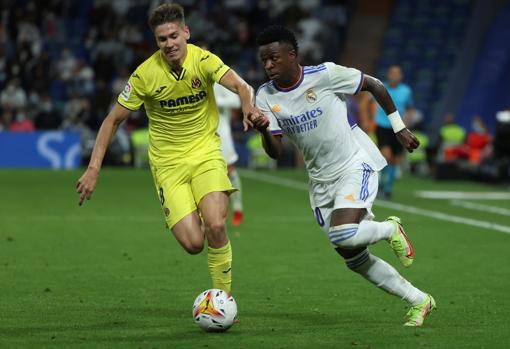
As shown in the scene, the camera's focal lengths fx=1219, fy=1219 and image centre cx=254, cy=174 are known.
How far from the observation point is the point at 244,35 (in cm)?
3225

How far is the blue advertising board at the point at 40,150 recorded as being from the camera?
27.6 m

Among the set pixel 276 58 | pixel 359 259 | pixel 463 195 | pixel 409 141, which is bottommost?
pixel 463 195

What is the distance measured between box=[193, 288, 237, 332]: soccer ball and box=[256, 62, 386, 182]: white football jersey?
1090 mm

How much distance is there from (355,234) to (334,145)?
0.71 m

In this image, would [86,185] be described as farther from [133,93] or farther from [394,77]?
[394,77]

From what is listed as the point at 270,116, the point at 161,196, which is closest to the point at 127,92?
the point at 161,196

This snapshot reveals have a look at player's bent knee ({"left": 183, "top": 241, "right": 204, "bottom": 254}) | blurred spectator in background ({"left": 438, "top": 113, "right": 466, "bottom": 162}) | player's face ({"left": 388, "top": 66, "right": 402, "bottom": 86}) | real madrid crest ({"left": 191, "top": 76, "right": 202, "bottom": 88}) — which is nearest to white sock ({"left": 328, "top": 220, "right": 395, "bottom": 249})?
player's bent knee ({"left": 183, "top": 241, "right": 204, "bottom": 254})

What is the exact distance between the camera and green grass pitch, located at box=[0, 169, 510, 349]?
775 cm

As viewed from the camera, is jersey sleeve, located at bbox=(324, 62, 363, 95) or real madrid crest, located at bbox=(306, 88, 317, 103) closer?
real madrid crest, located at bbox=(306, 88, 317, 103)

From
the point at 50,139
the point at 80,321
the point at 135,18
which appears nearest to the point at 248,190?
the point at 50,139

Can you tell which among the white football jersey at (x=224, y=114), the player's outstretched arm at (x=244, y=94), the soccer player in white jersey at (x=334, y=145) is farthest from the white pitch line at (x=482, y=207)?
the player's outstretched arm at (x=244, y=94)

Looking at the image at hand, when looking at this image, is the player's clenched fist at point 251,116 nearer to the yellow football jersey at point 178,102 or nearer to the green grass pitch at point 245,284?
the yellow football jersey at point 178,102

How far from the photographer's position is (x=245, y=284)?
10320mm

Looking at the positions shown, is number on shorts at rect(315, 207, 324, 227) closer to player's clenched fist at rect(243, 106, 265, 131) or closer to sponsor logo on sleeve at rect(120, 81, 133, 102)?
player's clenched fist at rect(243, 106, 265, 131)
